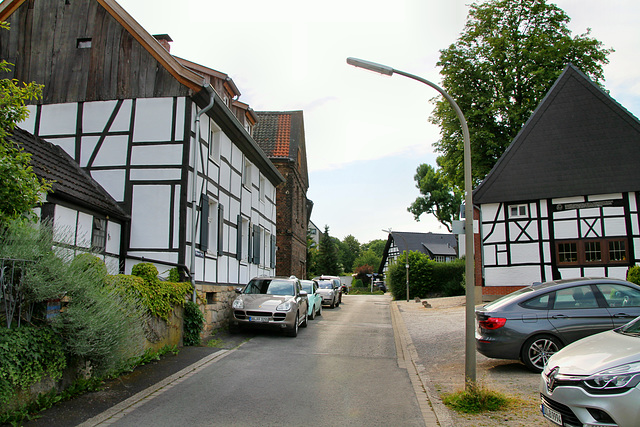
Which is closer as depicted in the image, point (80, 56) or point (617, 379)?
point (617, 379)

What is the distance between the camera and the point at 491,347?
28.5 feet

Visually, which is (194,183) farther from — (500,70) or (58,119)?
(500,70)

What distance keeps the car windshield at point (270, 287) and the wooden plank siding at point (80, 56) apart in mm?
5579

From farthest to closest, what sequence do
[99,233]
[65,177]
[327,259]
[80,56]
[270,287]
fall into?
[327,259]
[270,287]
[80,56]
[99,233]
[65,177]

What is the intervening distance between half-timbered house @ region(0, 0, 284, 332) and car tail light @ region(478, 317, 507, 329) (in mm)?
7127

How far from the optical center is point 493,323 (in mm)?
8734

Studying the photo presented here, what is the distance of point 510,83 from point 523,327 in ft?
73.5

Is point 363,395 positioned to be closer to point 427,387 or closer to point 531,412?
point 427,387

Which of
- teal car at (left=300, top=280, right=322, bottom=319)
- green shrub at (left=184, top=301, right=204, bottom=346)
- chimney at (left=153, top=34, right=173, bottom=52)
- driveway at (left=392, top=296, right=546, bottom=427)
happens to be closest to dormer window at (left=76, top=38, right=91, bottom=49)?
chimney at (left=153, top=34, right=173, bottom=52)

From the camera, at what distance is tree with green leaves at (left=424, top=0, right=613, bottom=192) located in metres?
27.2

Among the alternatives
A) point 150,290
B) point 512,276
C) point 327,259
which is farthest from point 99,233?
point 327,259

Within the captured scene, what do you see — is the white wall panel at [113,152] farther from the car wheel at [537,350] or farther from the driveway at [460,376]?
the car wheel at [537,350]

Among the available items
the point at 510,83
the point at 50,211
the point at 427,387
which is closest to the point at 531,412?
the point at 427,387

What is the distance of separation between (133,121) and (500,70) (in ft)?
71.8
